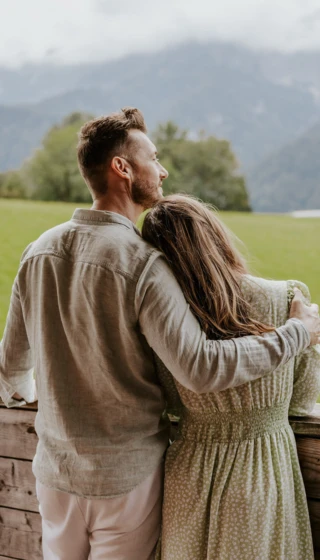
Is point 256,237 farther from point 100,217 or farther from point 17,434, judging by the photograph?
point 100,217

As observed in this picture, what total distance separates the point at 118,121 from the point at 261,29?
20.8ft

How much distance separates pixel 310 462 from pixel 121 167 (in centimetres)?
78

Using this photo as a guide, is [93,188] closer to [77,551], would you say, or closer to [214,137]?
[77,551]

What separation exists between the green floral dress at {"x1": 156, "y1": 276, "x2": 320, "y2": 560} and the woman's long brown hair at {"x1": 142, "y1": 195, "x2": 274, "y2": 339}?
0.05 m

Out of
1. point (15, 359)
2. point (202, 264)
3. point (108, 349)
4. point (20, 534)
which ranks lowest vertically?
point (20, 534)

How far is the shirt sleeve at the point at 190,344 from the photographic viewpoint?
0.95 metres

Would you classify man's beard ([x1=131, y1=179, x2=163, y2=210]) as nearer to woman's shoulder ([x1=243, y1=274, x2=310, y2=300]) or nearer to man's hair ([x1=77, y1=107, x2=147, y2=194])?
man's hair ([x1=77, y1=107, x2=147, y2=194])

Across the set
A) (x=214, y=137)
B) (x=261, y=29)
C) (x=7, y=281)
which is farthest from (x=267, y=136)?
(x=7, y=281)

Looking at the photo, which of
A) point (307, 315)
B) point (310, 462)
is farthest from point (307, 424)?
point (307, 315)

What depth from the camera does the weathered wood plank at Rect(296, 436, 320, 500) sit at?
4.21ft

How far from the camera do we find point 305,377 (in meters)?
1.16

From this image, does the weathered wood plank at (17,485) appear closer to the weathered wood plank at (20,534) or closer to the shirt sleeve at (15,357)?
the weathered wood plank at (20,534)

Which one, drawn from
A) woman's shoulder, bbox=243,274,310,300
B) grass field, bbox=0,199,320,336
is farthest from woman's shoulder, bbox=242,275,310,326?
grass field, bbox=0,199,320,336

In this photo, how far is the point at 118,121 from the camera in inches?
42.3
